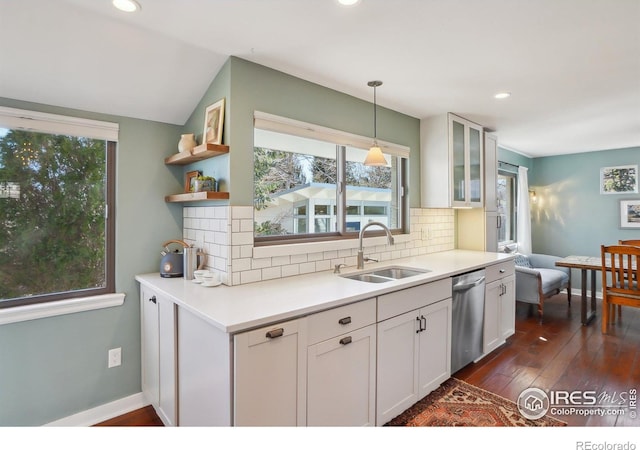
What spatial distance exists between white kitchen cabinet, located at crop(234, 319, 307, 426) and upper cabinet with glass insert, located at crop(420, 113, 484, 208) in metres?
2.39

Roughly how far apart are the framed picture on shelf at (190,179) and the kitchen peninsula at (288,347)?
2.14 feet

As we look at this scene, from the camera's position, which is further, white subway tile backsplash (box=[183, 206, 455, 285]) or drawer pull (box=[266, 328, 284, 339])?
white subway tile backsplash (box=[183, 206, 455, 285])

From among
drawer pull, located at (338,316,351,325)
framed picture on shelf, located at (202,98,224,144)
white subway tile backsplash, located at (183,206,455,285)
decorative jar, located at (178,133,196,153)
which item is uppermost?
framed picture on shelf, located at (202,98,224,144)

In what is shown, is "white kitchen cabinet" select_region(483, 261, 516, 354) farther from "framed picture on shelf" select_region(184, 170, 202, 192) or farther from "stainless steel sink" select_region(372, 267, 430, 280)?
"framed picture on shelf" select_region(184, 170, 202, 192)

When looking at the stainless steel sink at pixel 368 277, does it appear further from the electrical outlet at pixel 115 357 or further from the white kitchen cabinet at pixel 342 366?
the electrical outlet at pixel 115 357

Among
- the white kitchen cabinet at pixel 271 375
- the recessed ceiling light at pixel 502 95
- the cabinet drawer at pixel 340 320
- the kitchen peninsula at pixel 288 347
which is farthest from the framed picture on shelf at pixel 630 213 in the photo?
the white kitchen cabinet at pixel 271 375

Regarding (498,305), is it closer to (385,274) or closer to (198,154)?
(385,274)

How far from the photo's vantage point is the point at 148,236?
2369 mm

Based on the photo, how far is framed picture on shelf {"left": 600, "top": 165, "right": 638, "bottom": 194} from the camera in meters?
5.10

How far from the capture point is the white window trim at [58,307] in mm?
1879

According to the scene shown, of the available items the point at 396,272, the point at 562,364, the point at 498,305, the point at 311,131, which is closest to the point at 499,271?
the point at 498,305

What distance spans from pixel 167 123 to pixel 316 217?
1.31m

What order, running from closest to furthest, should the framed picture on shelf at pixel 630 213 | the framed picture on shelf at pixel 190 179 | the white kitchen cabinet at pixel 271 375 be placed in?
1. the white kitchen cabinet at pixel 271 375
2. the framed picture on shelf at pixel 190 179
3. the framed picture on shelf at pixel 630 213

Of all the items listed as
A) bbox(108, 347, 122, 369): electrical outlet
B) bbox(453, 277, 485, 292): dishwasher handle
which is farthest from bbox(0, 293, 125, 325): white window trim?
bbox(453, 277, 485, 292): dishwasher handle
